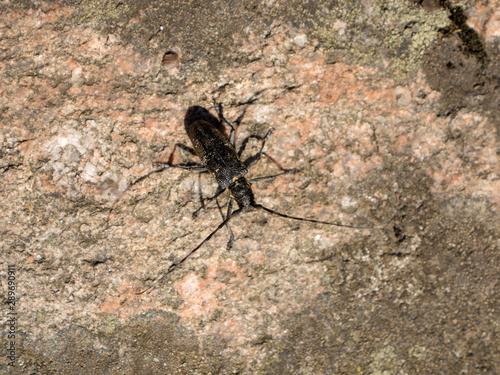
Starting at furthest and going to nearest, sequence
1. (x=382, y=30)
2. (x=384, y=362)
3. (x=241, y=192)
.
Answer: (x=384, y=362), (x=382, y=30), (x=241, y=192)

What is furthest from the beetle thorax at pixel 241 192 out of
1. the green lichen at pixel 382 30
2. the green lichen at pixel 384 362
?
the green lichen at pixel 384 362

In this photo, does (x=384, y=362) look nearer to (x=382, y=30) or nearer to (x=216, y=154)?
(x=216, y=154)

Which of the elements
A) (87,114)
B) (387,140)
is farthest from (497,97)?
(87,114)

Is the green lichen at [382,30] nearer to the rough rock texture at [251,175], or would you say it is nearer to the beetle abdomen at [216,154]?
the rough rock texture at [251,175]

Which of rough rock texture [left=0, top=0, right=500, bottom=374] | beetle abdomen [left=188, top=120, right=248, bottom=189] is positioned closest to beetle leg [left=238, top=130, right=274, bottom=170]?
rough rock texture [left=0, top=0, right=500, bottom=374]

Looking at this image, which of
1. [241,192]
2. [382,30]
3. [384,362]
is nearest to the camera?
[241,192]

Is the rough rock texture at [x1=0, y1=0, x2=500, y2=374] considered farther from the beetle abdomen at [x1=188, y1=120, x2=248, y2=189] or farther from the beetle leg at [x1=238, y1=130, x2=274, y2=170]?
the beetle abdomen at [x1=188, y1=120, x2=248, y2=189]

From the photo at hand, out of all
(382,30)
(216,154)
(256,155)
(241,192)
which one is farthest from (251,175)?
(382,30)
